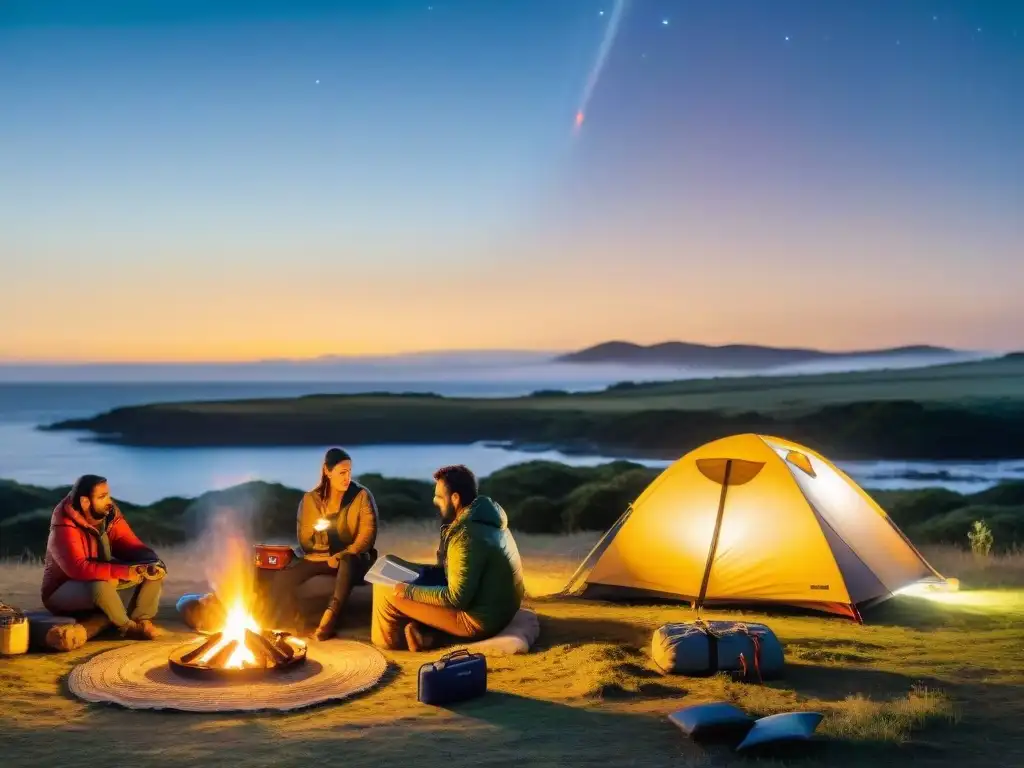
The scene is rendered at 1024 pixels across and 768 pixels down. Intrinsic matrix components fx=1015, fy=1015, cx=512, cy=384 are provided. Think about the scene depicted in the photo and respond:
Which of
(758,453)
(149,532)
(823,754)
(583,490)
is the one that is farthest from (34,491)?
(823,754)

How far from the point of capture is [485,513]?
7328 millimetres

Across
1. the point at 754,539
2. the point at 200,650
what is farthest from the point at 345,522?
the point at 754,539

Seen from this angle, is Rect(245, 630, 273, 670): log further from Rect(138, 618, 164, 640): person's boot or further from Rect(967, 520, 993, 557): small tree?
Rect(967, 520, 993, 557): small tree

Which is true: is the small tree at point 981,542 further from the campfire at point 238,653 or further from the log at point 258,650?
the log at point 258,650

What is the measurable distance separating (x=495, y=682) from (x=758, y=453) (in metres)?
4.02

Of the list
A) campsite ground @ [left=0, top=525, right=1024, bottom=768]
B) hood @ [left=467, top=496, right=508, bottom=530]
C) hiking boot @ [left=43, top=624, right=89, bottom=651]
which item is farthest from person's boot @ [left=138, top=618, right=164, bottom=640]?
hood @ [left=467, top=496, right=508, bottom=530]

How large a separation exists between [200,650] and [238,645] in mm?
251

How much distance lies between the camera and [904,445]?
3884 cm

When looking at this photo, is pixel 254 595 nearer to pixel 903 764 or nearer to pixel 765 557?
pixel 765 557

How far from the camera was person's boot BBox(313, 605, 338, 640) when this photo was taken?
8.01 m

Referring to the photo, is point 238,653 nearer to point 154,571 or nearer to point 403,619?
point 403,619

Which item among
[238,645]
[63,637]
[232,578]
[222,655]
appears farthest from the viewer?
[232,578]

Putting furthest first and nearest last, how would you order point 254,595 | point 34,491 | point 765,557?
point 34,491 < point 765,557 < point 254,595

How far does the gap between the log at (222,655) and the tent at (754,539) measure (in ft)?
13.6
